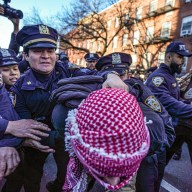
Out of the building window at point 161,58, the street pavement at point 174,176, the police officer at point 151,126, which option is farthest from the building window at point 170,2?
the police officer at point 151,126

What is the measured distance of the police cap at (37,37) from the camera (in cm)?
196

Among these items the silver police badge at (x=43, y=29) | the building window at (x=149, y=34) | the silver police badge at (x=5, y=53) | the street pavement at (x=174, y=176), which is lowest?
the street pavement at (x=174, y=176)

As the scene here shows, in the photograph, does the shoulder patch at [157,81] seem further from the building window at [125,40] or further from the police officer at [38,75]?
the building window at [125,40]

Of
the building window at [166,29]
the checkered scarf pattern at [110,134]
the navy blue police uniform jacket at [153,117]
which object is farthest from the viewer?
the building window at [166,29]

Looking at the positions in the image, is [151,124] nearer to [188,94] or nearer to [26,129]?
[26,129]

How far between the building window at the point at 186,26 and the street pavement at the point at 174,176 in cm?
1891

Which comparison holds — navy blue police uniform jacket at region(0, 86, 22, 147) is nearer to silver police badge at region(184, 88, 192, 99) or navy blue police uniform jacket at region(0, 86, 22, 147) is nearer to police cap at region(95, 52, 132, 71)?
police cap at region(95, 52, 132, 71)

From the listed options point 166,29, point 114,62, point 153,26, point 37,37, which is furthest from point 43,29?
point 153,26

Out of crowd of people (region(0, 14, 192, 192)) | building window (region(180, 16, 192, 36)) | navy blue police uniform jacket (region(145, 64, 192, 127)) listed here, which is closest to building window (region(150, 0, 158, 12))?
building window (region(180, 16, 192, 36))

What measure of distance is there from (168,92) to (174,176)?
5.51ft

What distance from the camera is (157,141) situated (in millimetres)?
1190

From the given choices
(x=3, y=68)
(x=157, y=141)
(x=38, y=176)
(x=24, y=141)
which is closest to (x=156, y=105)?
(x=157, y=141)

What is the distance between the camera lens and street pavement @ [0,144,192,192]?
3419 millimetres

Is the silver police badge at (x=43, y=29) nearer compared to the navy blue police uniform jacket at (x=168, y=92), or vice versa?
the silver police badge at (x=43, y=29)
